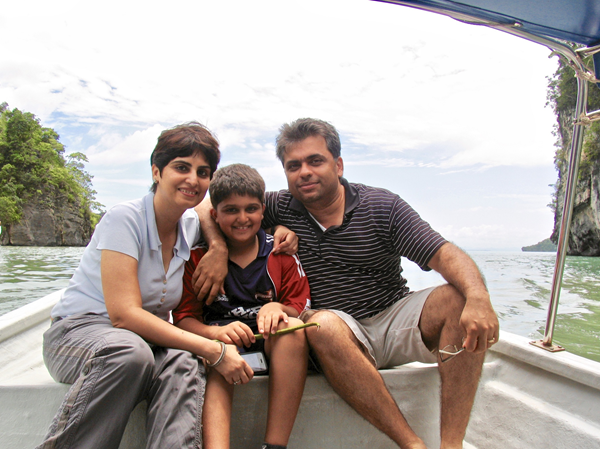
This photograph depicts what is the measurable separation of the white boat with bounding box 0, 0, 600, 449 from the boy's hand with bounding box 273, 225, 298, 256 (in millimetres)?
529

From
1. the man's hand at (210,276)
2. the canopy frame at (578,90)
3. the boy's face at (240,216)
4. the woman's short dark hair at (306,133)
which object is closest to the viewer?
the canopy frame at (578,90)

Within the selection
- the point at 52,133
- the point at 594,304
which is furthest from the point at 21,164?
the point at 594,304

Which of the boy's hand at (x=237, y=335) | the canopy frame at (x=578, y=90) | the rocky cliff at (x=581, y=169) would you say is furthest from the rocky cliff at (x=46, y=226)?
the canopy frame at (x=578, y=90)

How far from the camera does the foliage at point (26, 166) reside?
136ft

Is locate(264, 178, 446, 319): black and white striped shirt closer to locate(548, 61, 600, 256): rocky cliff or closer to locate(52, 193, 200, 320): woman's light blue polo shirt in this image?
locate(52, 193, 200, 320): woman's light blue polo shirt

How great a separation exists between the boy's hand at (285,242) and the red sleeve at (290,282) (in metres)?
0.03

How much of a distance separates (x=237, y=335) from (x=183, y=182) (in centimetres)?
60

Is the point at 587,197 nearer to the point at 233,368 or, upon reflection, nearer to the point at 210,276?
the point at 210,276

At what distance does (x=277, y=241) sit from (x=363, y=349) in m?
0.58

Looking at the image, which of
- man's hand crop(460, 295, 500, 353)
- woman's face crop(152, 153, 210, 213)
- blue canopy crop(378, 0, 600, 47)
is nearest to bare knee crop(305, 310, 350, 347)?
man's hand crop(460, 295, 500, 353)

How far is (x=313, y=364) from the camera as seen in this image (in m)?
1.63

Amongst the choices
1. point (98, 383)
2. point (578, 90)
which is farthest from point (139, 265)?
point (578, 90)

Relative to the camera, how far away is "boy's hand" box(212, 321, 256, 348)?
1.48 m

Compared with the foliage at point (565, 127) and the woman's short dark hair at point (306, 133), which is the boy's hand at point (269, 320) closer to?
the woman's short dark hair at point (306, 133)
